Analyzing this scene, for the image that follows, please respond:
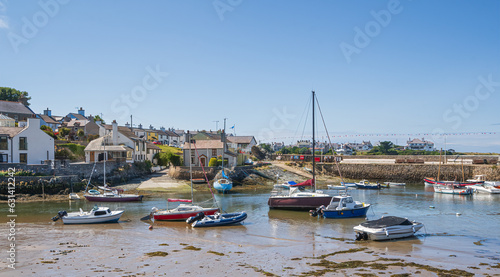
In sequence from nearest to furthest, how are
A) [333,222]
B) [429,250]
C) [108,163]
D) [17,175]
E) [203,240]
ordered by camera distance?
[429,250] → [203,240] → [333,222] → [17,175] → [108,163]

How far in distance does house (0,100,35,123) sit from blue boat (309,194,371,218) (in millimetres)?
63606

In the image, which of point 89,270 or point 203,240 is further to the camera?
point 203,240

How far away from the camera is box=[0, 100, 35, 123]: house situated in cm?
7056

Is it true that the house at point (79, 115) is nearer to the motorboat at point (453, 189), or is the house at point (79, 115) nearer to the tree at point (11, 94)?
the tree at point (11, 94)

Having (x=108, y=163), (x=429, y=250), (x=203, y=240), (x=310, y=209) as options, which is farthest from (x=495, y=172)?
(x=108, y=163)

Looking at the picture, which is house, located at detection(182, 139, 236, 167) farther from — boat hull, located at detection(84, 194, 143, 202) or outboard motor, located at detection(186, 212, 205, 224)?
outboard motor, located at detection(186, 212, 205, 224)

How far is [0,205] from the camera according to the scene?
40.1 meters

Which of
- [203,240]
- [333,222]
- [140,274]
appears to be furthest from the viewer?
[333,222]

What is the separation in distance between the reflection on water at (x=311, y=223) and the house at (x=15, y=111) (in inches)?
1525

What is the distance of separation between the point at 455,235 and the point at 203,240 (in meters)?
18.4

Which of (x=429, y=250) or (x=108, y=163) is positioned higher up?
(x=108, y=163)

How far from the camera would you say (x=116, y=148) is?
58281 mm

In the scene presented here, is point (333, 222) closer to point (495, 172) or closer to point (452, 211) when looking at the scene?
point (452, 211)

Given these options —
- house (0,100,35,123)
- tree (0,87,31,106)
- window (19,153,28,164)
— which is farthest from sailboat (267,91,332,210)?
tree (0,87,31,106)
